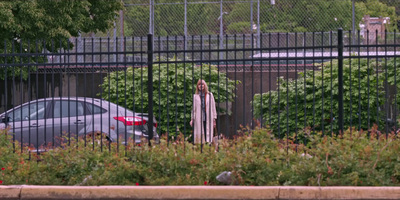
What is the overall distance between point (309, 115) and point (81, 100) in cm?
537

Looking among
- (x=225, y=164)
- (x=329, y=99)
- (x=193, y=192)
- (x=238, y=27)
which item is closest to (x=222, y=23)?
(x=238, y=27)

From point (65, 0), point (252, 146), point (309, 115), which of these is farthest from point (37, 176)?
point (65, 0)

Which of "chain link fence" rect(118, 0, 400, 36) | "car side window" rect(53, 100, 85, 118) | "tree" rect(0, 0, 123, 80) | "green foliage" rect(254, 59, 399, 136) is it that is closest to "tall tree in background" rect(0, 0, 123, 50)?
"tree" rect(0, 0, 123, 80)

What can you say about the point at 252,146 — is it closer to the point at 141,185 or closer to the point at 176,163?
the point at 176,163

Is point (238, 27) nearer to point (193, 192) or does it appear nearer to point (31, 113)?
point (31, 113)

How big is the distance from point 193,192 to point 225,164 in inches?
25.9

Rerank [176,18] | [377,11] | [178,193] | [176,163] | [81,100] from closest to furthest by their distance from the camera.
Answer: [178,193], [176,163], [81,100], [176,18], [377,11]

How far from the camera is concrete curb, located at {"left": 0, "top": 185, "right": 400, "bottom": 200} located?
6.50 m

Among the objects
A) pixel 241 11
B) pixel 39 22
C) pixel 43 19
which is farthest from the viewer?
pixel 241 11

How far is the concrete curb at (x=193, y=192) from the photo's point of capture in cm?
650

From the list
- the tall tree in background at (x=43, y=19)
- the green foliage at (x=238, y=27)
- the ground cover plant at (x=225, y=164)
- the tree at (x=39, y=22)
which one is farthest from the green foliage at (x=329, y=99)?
the green foliage at (x=238, y=27)

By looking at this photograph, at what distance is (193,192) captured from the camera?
670cm

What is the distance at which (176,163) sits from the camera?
726cm

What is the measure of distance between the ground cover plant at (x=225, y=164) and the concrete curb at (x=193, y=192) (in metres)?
0.21
